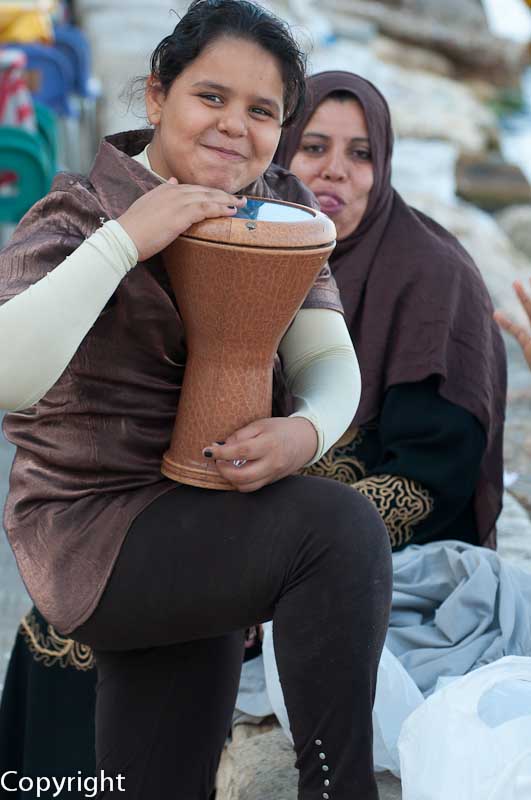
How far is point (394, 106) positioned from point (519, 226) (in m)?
2.58

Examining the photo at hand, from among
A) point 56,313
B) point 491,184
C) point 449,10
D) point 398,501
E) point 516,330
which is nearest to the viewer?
point 56,313

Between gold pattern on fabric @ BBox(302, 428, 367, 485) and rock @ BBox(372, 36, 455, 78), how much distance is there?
45.9 ft

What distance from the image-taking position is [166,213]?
1.75 metres

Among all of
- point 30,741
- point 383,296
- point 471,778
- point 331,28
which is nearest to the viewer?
point 471,778

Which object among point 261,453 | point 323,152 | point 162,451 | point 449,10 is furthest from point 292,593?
point 449,10

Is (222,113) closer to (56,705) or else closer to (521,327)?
(521,327)

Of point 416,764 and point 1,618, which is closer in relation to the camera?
point 416,764

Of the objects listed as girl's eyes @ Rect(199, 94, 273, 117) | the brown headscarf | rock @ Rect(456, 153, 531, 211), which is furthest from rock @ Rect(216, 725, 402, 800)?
rock @ Rect(456, 153, 531, 211)

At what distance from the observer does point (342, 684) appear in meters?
1.79

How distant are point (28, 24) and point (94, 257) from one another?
5.84m

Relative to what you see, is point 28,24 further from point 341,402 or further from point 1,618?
point 341,402

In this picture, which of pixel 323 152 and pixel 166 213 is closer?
pixel 166 213

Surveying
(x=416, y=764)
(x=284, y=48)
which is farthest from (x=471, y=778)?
(x=284, y=48)

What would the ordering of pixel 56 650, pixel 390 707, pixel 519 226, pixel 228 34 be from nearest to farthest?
pixel 228 34, pixel 390 707, pixel 56 650, pixel 519 226
